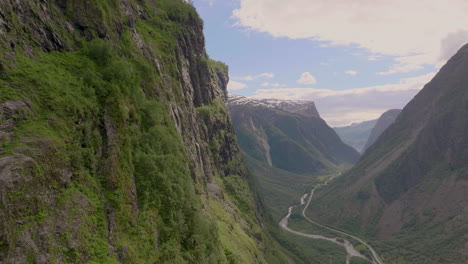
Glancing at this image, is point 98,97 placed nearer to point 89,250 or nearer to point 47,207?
point 47,207

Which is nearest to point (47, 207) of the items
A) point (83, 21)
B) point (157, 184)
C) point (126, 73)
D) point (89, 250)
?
point (89, 250)

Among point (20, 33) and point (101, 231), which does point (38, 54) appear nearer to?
point (20, 33)

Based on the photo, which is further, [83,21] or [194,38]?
[194,38]

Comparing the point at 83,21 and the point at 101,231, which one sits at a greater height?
the point at 83,21

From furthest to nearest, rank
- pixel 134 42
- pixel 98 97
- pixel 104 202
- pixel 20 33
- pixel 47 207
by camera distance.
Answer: pixel 134 42 < pixel 98 97 < pixel 20 33 < pixel 104 202 < pixel 47 207

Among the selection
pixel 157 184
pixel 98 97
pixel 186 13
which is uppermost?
pixel 186 13

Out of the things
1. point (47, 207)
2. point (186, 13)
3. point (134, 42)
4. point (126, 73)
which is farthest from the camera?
point (186, 13)

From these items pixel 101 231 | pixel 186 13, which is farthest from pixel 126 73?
pixel 186 13
